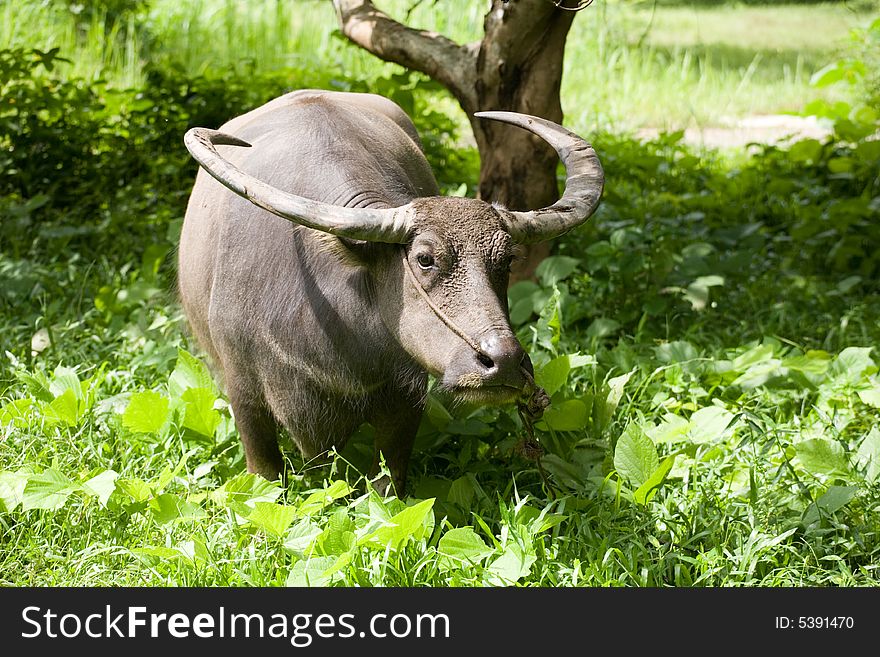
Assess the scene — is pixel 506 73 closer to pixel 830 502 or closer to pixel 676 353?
pixel 676 353

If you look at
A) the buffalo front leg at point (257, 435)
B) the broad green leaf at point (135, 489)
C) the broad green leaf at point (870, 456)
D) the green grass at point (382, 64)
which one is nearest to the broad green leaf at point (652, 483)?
the broad green leaf at point (870, 456)

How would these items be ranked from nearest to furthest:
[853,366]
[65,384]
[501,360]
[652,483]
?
[501,360], [652,483], [65,384], [853,366]

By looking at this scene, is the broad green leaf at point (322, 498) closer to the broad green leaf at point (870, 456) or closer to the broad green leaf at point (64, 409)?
the broad green leaf at point (64, 409)

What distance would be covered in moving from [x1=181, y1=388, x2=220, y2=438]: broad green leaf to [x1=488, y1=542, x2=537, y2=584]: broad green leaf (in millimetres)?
1350

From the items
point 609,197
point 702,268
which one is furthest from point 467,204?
point 609,197

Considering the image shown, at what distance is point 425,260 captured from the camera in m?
2.83

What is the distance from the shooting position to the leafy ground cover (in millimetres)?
3111

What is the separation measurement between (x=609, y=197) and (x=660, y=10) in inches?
445

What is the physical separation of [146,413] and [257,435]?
0.50m

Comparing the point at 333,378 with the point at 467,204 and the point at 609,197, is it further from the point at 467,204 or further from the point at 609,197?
the point at 609,197

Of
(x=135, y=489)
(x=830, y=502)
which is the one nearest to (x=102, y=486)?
(x=135, y=489)

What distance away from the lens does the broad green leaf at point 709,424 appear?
12.4 feet

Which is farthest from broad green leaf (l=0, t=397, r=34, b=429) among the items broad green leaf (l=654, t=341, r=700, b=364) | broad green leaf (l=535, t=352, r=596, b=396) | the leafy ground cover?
broad green leaf (l=654, t=341, r=700, b=364)

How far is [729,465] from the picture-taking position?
372 centimetres
